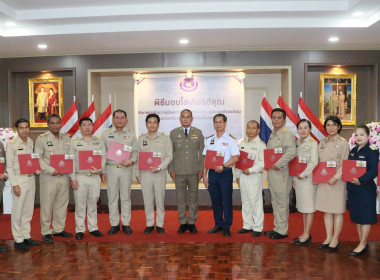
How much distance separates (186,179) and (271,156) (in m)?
1.12

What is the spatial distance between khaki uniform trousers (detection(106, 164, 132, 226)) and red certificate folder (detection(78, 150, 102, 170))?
0.80 ft

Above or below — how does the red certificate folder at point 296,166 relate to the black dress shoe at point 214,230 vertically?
above

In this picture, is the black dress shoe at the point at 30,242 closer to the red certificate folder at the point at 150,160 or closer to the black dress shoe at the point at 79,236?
the black dress shoe at the point at 79,236

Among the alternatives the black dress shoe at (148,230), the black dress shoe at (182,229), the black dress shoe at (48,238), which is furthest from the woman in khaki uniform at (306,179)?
the black dress shoe at (48,238)

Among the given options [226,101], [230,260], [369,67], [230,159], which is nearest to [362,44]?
[369,67]

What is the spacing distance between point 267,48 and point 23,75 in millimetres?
4717

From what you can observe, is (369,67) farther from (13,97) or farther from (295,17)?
(13,97)

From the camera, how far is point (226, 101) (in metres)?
6.61

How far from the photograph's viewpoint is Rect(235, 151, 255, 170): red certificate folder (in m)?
4.36

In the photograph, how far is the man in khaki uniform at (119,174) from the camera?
447 cm

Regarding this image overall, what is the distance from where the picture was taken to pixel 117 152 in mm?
4395

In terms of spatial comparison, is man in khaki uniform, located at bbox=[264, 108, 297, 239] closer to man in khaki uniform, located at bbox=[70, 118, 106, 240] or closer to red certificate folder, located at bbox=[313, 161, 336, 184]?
red certificate folder, located at bbox=[313, 161, 336, 184]

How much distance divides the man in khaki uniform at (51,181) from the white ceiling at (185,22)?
165cm

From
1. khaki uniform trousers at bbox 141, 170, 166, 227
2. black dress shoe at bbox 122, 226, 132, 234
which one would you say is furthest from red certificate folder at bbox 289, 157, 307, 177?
black dress shoe at bbox 122, 226, 132, 234
